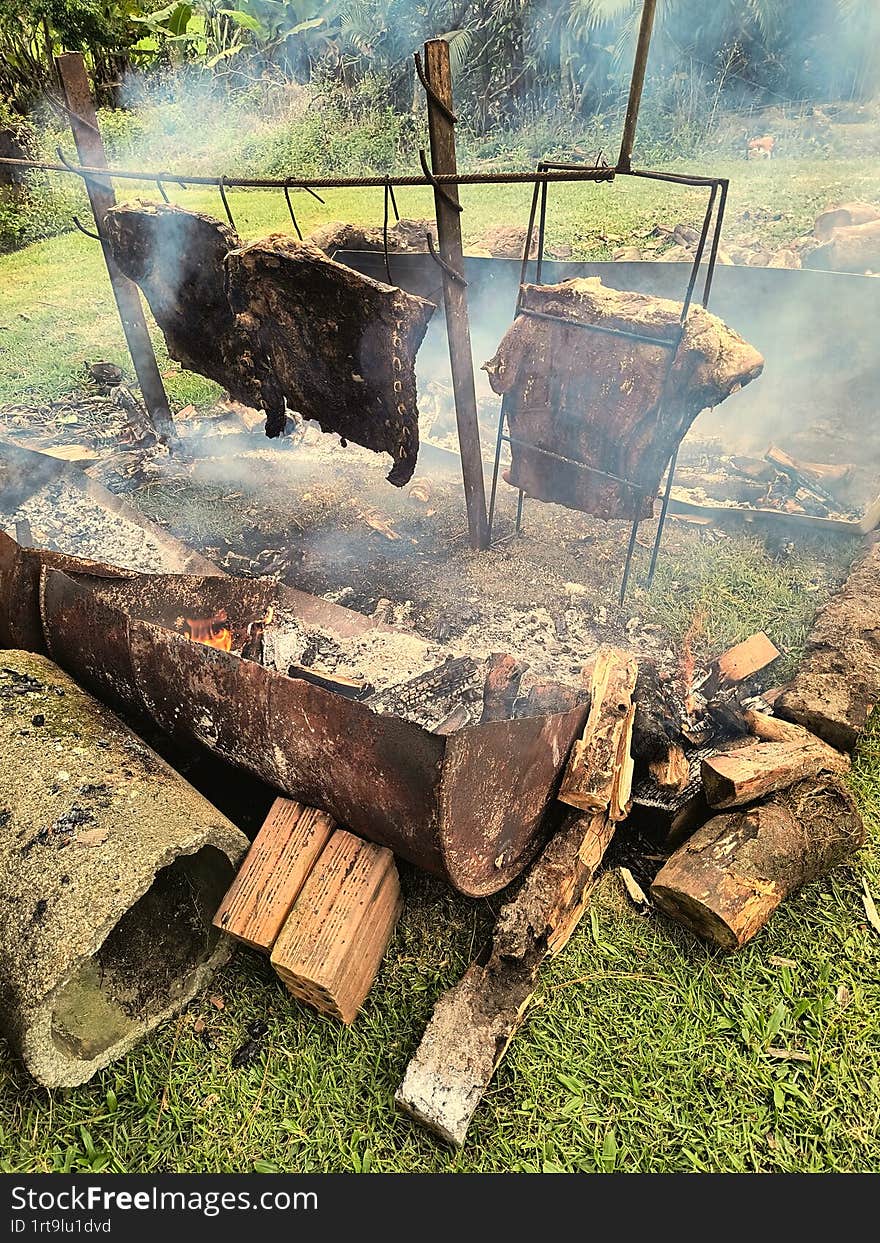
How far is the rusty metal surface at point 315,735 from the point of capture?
7.50 ft

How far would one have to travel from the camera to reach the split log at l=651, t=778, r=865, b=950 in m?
2.69

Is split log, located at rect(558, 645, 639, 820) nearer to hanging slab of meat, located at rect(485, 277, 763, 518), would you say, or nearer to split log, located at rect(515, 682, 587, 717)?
split log, located at rect(515, 682, 587, 717)

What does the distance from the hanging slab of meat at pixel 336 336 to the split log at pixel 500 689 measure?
1426 mm

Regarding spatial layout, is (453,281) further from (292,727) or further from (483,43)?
(483,43)

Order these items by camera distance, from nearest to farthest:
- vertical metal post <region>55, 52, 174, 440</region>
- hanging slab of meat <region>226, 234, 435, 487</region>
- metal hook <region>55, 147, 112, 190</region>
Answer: hanging slab of meat <region>226, 234, 435, 487</region>
metal hook <region>55, 147, 112, 190</region>
vertical metal post <region>55, 52, 174, 440</region>

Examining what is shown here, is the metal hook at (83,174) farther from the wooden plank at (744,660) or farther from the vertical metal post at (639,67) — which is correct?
the wooden plank at (744,660)

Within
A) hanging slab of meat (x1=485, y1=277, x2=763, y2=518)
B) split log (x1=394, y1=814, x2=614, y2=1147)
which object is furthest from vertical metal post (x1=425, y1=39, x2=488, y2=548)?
split log (x1=394, y1=814, x2=614, y2=1147)

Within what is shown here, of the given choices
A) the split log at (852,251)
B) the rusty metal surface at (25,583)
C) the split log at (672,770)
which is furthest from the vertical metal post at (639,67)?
the split log at (852,251)

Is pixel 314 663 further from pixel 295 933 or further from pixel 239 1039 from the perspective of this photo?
pixel 239 1039

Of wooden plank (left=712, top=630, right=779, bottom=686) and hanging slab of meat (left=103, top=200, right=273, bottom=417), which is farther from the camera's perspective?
hanging slab of meat (left=103, top=200, right=273, bottom=417)

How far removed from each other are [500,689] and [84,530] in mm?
3109

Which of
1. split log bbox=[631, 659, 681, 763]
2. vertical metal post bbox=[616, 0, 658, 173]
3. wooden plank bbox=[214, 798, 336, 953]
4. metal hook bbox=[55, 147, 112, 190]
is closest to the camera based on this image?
wooden plank bbox=[214, 798, 336, 953]

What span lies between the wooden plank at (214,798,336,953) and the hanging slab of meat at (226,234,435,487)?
1.94 meters

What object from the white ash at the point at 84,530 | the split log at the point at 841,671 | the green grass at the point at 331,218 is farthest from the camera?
the green grass at the point at 331,218
